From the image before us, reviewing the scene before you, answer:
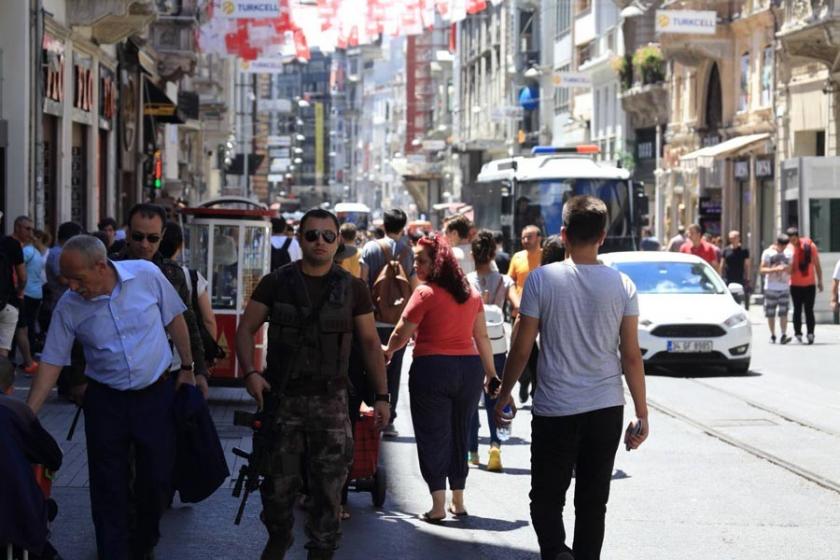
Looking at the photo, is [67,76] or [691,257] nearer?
[691,257]

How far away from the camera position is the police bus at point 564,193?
34062 mm

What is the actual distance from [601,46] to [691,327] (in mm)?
44165

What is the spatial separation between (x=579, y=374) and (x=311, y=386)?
1.16 metres

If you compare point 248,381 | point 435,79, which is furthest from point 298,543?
point 435,79

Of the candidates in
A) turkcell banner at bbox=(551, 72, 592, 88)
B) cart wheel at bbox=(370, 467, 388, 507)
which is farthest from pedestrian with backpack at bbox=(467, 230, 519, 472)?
turkcell banner at bbox=(551, 72, 592, 88)

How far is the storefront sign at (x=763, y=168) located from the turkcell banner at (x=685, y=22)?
180 inches

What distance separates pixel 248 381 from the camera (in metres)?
7.50

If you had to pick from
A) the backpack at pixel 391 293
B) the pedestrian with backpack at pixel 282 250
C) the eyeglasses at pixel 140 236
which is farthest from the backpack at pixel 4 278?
the pedestrian with backpack at pixel 282 250

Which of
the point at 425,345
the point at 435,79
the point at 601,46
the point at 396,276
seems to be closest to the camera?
the point at 425,345

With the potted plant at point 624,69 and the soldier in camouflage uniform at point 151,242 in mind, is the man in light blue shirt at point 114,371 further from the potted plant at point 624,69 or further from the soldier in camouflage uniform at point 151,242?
the potted plant at point 624,69

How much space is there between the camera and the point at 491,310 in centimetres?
1232

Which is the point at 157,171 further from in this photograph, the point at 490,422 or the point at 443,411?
the point at 443,411

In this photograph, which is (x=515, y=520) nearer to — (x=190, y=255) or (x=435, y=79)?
(x=190, y=255)

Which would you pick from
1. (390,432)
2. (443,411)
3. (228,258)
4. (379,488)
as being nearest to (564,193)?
(228,258)
